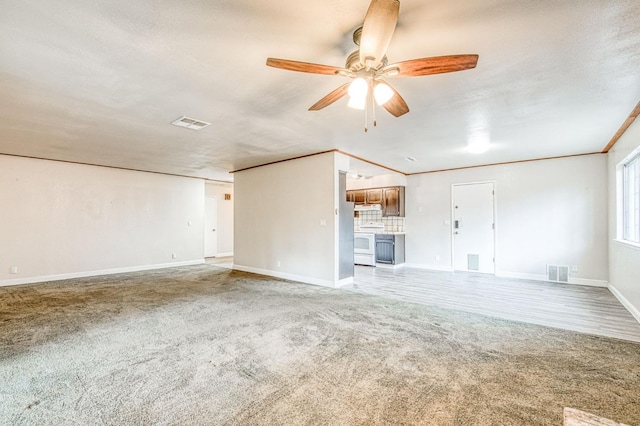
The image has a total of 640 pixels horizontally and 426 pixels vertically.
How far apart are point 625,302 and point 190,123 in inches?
262

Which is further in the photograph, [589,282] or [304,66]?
[589,282]

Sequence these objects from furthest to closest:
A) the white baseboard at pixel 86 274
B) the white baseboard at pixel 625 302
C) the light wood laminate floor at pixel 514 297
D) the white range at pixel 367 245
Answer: the white range at pixel 367 245 → the white baseboard at pixel 86 274 → the white baseboard at pixel 625 302 → the light wood laminate floor at pixel 514 297

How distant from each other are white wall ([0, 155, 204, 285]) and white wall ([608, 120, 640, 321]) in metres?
9.07

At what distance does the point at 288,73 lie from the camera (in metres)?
2.69

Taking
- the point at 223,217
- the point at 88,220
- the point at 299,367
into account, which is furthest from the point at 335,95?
the point at 223,217

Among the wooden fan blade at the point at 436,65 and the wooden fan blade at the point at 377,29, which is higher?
the wooden fan blade at the point at 377,29

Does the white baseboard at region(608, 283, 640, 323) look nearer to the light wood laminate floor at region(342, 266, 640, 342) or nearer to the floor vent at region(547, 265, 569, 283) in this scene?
the light wood laminate floor at region(342, 266, 640, 342)

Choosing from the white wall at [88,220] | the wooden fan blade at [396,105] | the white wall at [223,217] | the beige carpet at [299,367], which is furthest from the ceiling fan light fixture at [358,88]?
the white wall at [223,217]

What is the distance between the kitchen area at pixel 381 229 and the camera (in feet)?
25.9

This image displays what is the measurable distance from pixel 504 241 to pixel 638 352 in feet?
13.6

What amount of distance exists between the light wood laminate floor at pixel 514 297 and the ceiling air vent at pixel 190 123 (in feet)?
11.9

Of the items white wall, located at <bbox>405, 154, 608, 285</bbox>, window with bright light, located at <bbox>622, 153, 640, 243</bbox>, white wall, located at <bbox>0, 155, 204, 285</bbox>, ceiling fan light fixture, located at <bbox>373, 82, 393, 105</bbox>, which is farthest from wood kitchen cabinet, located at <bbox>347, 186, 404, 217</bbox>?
ceiling fan light fixture, located at <bbox>373, 82, 393, 105</bbox>

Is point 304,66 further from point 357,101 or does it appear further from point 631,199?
point 631,199

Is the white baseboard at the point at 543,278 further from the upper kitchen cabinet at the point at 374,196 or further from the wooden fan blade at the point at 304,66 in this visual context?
the wooden fan blade at the point at 304,66
